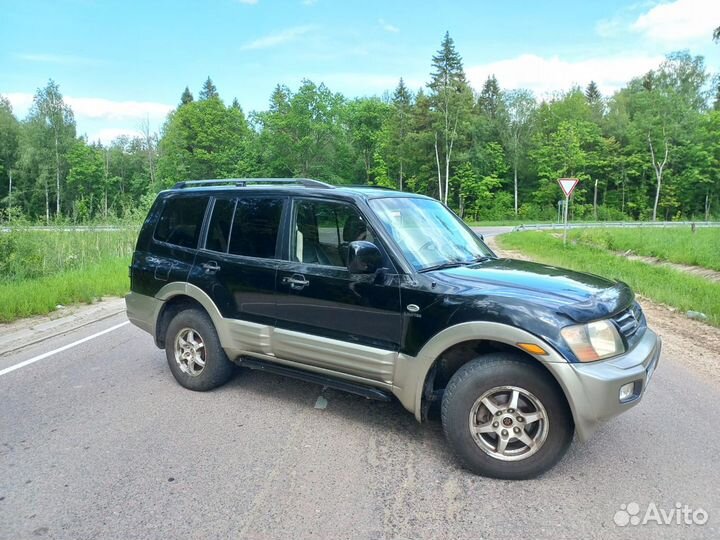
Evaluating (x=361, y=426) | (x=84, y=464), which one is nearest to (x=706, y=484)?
(x=361, y=426)

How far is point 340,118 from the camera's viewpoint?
58156 millimetres

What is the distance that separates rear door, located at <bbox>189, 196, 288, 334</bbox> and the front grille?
2.68 m

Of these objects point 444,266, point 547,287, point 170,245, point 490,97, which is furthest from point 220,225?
point 490,97

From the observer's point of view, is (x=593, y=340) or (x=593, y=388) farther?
(x=593, y=340)

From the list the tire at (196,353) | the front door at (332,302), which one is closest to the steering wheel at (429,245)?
the front door at (332,302)

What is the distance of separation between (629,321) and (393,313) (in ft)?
5.35

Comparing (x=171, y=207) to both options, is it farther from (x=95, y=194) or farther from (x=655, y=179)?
(x=95, y=194)

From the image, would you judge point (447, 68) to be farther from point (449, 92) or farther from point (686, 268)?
point (686, 268)

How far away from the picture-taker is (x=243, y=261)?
15.0 ft

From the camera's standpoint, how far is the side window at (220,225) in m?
4.79

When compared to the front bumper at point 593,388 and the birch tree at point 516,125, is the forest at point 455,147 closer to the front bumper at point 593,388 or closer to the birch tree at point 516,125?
the birch tree at point 516,125

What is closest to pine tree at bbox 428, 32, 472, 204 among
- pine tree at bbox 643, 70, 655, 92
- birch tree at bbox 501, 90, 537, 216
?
birch tree at bbox 501, 90, 537, 216

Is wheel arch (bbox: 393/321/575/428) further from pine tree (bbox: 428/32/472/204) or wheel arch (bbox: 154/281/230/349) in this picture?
pine tree (bbox: 428/32/472/204)

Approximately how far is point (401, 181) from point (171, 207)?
181 feet
